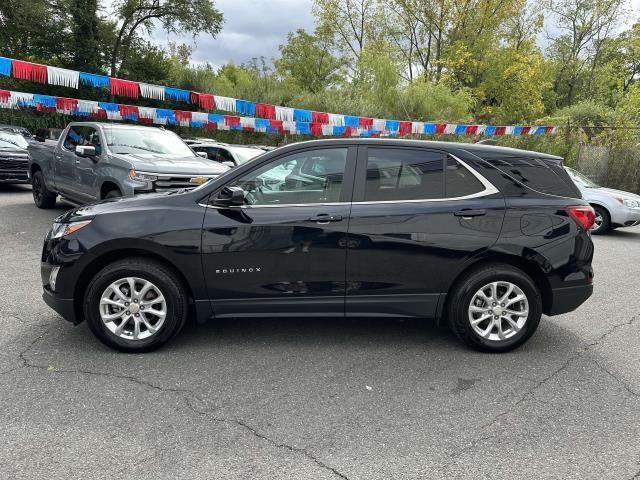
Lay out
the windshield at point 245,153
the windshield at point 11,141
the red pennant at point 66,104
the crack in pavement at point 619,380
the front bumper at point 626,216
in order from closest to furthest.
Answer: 1. the crack in pavement at point 619,380
2. the front bumper at point 626,216
3. the windshield at point 245,153
4. the windshield at point 11,141
5. the red pennant at point 66,104

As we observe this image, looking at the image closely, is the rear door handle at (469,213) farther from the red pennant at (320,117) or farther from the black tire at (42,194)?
the red pennant at (320,117)

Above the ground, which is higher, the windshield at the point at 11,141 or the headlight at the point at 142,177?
the windshield at the point at 11,141

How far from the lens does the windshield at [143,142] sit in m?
8.28

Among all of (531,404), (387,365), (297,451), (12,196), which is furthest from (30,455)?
(12,196)

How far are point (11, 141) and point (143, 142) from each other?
7.31 metres

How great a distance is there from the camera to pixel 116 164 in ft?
25.2

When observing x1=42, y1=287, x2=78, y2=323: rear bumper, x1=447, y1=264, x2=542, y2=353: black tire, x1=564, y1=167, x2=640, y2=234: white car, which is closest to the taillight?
x1=447, y1=264, x2=542, y2=353: black tire

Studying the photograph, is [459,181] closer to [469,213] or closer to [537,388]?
[469,213]

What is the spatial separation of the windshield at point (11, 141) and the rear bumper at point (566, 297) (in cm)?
1369

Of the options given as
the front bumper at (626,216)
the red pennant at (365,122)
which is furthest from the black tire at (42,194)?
the front bumper at (626,216)

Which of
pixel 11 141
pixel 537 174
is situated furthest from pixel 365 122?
pixel 537 174

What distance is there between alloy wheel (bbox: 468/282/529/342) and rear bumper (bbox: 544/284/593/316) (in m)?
0.26

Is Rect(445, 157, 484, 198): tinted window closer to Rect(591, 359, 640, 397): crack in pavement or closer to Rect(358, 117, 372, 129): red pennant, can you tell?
Rect(591, 359, 640, 397): crack in pavement

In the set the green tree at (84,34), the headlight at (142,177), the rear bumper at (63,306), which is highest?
the green tree at (84,34)
